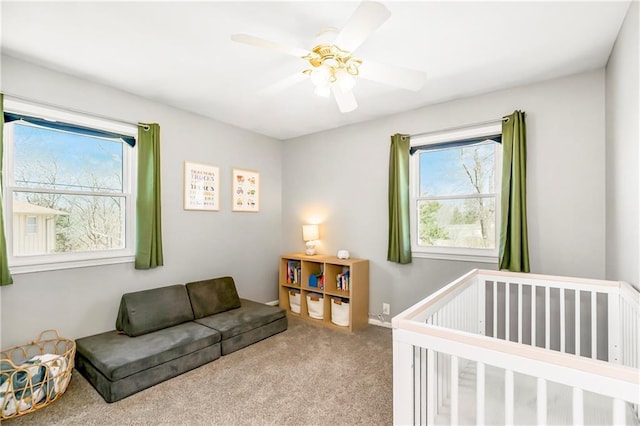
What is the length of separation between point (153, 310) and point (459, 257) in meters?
2.90

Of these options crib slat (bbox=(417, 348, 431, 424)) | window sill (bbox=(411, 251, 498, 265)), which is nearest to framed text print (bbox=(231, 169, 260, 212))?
window sill (bbox=(411, 251, 498, 265))

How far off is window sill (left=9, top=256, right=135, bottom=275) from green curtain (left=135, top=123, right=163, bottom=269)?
0.16m

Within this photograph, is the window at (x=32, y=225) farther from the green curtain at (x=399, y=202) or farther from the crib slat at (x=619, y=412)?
the crib slat at (x=619, y=412)

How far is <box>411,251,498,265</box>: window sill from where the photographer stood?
291 cm

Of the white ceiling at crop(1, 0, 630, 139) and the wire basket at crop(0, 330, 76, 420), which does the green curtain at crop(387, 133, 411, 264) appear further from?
the wire basket at crop(0, 330, 76, 420)

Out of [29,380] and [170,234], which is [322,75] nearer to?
[170,234]

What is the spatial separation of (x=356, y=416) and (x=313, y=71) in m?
2.14

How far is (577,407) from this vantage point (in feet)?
2.95

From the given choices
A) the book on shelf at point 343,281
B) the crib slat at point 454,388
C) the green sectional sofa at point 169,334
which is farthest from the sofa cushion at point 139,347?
the crib slat at point 454,388

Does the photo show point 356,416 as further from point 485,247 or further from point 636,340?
point 485,247

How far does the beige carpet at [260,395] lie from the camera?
6.35 ft

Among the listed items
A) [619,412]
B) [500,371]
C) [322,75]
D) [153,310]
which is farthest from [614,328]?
[153,310]

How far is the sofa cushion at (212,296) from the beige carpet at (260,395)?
59 centimetres

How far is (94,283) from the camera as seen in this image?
2730mm
